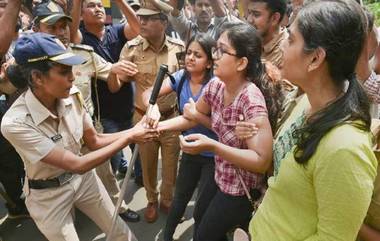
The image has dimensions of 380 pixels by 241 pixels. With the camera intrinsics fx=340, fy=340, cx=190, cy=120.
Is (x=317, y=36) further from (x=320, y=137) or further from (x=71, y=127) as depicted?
(x=71, y=127)

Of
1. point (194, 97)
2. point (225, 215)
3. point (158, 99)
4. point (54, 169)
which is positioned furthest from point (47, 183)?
point (158, 99)

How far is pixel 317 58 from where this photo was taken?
1153 mm

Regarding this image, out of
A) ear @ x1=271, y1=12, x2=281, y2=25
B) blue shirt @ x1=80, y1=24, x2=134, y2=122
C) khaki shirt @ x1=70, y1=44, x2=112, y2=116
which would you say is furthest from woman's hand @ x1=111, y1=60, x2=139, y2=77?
ear @ x1=271, y1=12, x2=281, y2=25

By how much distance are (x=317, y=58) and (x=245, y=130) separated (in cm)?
77

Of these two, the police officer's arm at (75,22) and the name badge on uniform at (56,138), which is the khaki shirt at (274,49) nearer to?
the name badge on uniform at (56,138)

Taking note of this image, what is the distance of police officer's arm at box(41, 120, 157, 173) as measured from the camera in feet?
6.82

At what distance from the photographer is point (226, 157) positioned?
6.25ft

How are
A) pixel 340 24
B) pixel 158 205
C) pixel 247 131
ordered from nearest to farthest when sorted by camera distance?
pixel 340 24
pixel 247 131
pixel 158 205

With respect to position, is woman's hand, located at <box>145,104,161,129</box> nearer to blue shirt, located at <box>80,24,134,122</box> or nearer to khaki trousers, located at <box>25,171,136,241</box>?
khaki trousers, located at <box>25,171,136,241</box>

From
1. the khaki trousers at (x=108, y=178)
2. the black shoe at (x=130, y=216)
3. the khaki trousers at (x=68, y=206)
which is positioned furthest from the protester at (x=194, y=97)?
the khaki trousers at (x=108, y=178)

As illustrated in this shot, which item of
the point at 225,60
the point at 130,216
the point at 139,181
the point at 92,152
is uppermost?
the point at 225,60

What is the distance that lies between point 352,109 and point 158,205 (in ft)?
9.28

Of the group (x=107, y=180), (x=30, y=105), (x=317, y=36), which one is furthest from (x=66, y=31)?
(x=317, y=36)

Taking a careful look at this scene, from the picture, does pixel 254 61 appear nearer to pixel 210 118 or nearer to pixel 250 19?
pixel 210 118
